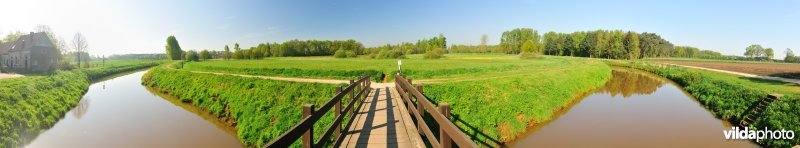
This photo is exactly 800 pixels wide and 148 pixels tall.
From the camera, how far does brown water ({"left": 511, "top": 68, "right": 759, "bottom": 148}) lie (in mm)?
12234

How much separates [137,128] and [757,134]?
82.2 ft

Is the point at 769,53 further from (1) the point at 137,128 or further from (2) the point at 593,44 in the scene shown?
(1) the point at 137,128

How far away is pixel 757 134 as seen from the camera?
1208cm

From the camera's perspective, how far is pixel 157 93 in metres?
27.2

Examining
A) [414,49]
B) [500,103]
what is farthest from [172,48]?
[500,103]

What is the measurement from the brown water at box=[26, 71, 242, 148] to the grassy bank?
66 cm

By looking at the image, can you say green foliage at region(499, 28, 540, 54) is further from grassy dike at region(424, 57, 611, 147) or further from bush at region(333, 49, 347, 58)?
grassy dike at region(424, 57, 611, 147)

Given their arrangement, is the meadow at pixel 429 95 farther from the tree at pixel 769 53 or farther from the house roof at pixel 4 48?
the tree at pixel 769 53

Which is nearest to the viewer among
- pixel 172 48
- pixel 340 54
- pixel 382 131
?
pixel 382 131

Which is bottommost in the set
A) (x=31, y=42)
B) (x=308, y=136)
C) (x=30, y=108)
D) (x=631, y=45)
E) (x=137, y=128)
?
(x=137, y=128)

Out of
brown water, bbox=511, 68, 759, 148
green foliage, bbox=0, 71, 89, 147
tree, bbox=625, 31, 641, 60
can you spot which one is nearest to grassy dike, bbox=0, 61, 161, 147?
green foliage, bbox=0, 71, 89, 147

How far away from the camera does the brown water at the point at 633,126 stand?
482 inches

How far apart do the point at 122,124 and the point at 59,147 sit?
11.6 ft

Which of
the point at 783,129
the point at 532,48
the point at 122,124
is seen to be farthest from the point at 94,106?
the point at 532,48
